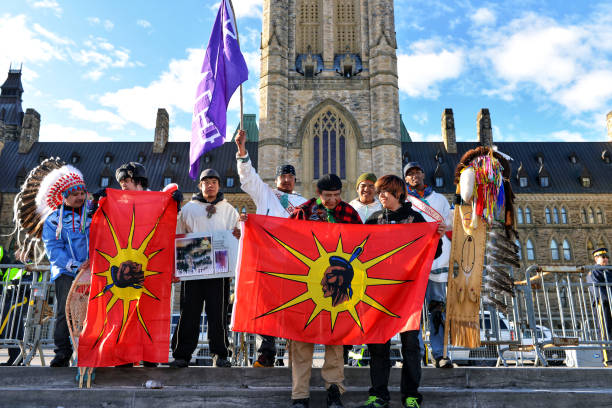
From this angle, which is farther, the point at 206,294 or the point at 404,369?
the point at 206,294

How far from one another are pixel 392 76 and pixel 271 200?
2388 centimetres

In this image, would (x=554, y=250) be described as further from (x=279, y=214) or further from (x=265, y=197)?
(x=265, y=197)

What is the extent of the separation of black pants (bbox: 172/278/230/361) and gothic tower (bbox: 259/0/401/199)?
21.2 metres

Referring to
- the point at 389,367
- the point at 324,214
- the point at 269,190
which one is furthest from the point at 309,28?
the point at 389,367

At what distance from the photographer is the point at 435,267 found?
16.0 ft

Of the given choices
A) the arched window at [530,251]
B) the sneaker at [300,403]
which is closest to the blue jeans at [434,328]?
the sneaker at [300,403]

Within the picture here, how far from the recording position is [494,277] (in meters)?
4.90

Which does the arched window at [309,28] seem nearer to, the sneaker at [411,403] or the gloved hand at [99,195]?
the gloved hand at [99,195]

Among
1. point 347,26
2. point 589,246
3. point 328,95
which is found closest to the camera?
point 328,95

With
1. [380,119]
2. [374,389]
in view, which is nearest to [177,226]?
[374,389]

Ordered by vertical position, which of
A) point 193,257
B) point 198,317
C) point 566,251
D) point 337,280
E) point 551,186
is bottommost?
point 198,317

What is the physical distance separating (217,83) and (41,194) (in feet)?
7.25

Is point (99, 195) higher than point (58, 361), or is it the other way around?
point (99, 195)

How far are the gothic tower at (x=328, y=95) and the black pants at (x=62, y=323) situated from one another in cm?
2140
